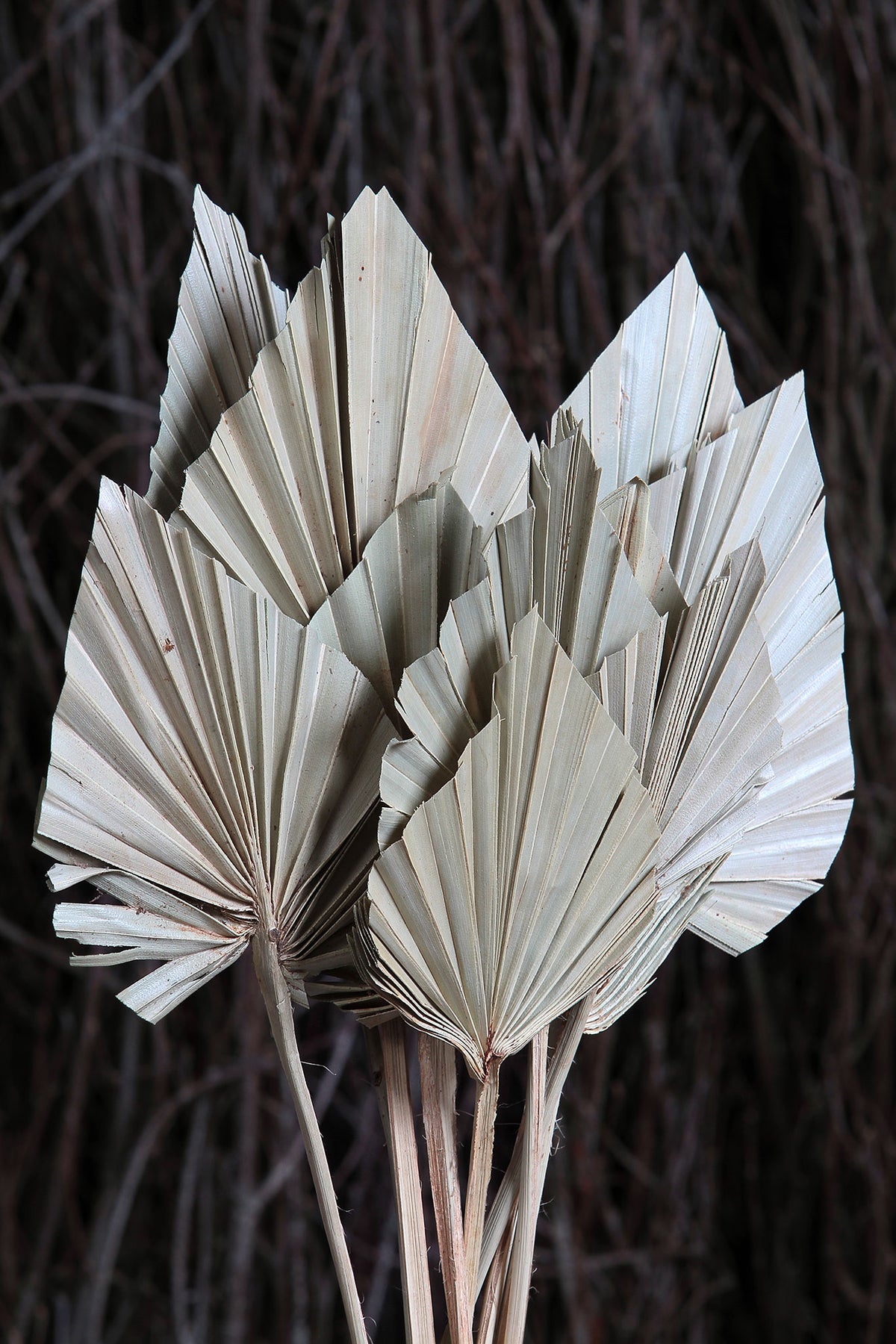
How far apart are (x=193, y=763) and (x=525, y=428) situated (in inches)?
21.0

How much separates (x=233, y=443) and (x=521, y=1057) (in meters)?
0.52

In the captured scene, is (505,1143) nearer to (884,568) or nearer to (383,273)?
(884,568)

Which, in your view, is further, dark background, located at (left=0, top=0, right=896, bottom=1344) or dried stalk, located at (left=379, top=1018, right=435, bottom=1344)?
dark background, located at (left=0, top=0, right=896, bottom=1344)

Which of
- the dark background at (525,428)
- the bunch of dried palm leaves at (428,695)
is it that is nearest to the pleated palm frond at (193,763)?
the bunch of dried palm leaves at (428,695)

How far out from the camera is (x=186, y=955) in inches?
10.6

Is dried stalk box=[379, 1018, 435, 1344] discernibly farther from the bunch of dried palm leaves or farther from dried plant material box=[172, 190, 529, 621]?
dried plant material box=[172, 190, 529, 621]

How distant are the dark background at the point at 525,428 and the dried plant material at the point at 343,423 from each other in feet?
1.52

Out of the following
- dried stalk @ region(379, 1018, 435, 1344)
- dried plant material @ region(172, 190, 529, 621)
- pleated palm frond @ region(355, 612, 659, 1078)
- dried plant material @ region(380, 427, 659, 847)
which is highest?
dried plant material @ region(172, 190, 529, 621)

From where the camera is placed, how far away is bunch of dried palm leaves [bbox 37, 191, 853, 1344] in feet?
0.77

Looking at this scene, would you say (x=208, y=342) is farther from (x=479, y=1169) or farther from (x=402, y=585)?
(x=479, y=1169)

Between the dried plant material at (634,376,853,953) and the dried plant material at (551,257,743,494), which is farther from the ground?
the dried plant material at (551,257,743,494)

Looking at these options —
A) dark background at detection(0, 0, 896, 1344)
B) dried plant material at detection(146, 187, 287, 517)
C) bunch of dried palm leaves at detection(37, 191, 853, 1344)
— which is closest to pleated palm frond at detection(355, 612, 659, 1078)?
bunch of dried palm leaves at detection(37, 191, 853, 1344)

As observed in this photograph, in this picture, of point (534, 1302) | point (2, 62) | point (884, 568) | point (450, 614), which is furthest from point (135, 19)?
point (534, 1302)

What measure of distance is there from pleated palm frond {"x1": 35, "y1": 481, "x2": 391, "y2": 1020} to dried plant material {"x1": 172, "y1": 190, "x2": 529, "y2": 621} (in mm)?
24
